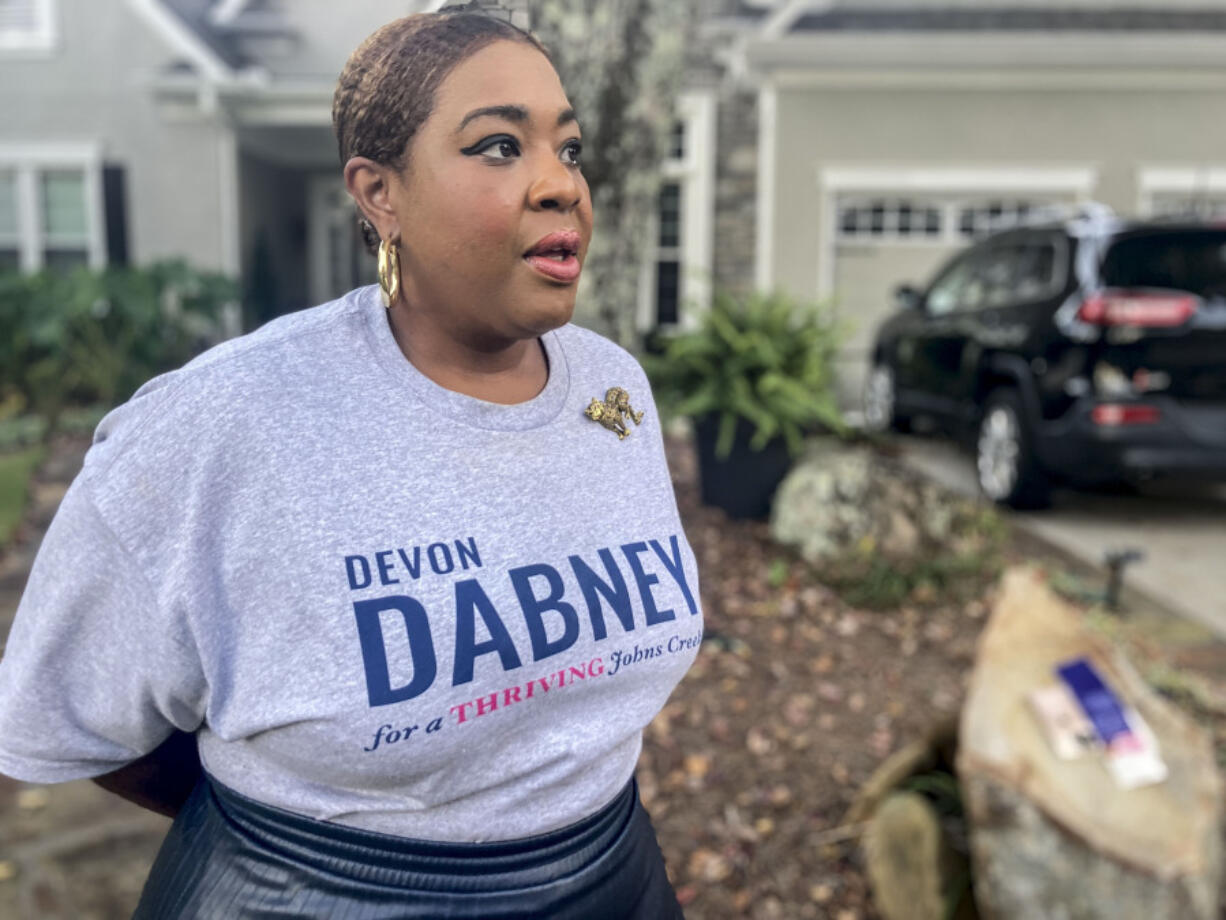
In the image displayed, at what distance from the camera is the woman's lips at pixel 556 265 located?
0.97 m

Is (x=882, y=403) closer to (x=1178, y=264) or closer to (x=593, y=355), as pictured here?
(x=1178, y=264)

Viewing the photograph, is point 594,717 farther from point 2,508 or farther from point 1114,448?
point 2,508

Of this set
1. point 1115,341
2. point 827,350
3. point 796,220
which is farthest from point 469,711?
point 796,220

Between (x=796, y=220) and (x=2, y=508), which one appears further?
(x=796, y=220)

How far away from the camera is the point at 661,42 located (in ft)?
12.7

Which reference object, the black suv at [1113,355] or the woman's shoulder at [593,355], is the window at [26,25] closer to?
the black suv at [1113,355]

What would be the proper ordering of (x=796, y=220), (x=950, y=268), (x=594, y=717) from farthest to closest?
1. (x=796, y=220)
2. (x=950, y=268)
3. (x=594, y=717)

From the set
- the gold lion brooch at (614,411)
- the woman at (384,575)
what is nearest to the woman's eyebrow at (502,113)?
the woman at (384,575)

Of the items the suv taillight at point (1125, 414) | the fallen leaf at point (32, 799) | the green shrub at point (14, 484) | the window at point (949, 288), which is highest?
the window at point (949, 288)

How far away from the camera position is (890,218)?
36.3 feet

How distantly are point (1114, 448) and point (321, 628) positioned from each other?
6207 mm

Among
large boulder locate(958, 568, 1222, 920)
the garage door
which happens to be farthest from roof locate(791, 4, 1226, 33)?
large boulder locate(958, 568, 1222, 920)

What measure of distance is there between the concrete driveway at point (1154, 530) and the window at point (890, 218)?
2985 millimetres

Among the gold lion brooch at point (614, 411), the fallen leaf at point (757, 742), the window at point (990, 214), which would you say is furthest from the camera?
the window at point (990, 214)
